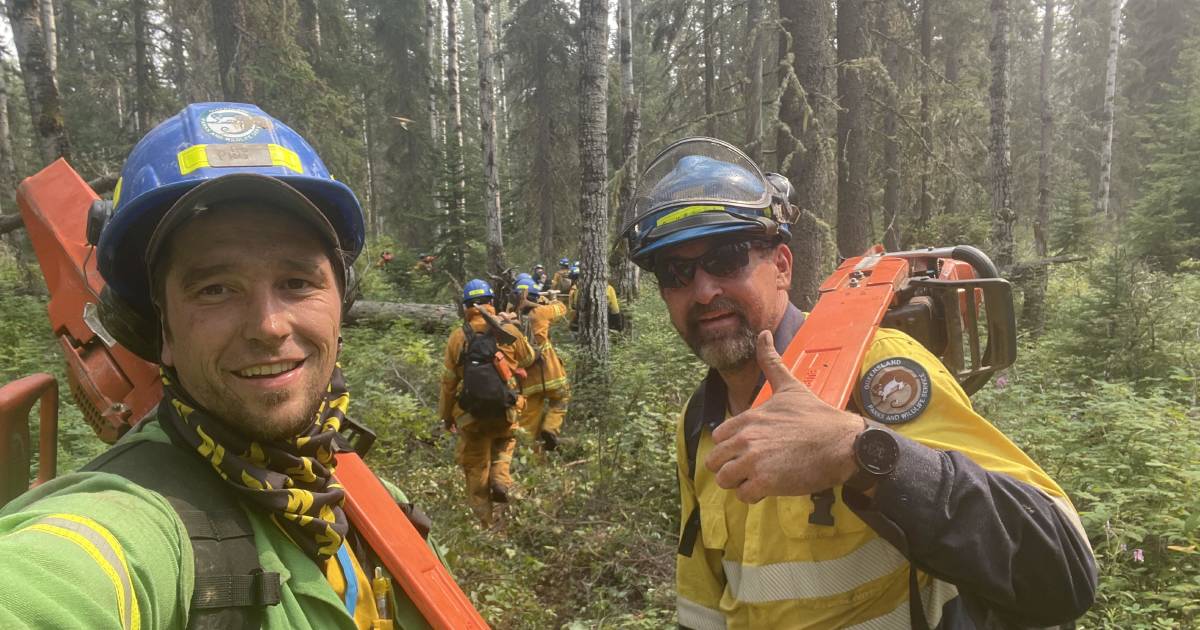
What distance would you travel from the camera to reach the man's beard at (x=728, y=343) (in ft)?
7.15

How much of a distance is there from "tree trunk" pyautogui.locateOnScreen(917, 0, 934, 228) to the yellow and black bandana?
8894 mm

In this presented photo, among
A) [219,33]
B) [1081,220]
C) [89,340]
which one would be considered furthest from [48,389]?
[1081,220]

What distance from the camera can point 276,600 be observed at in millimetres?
1149

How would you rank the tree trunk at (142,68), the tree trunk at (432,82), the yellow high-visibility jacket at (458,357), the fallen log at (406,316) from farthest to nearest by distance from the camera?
the tree trunk at (432,82) < the tree trunk at (142,68) < the fallen log at (406,316) < the yellow high-visibility jacket at (458,357)

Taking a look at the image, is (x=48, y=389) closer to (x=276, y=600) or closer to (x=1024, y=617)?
(x=276, y=600)

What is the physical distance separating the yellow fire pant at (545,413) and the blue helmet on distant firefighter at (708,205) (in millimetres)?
5902

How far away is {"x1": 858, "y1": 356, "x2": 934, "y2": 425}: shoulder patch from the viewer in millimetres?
1646

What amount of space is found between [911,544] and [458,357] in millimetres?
6299

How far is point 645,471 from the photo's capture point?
6270 mm

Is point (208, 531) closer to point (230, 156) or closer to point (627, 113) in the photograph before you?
point (230, 156)

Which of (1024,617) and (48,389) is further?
(48,389)

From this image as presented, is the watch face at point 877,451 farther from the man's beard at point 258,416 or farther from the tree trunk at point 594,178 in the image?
the tree trunk at point 594,178

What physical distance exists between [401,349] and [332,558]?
9797mm

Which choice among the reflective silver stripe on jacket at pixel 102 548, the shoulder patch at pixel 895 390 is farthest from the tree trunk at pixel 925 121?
the reflective silver stripe on jacket at pixel 102 548
